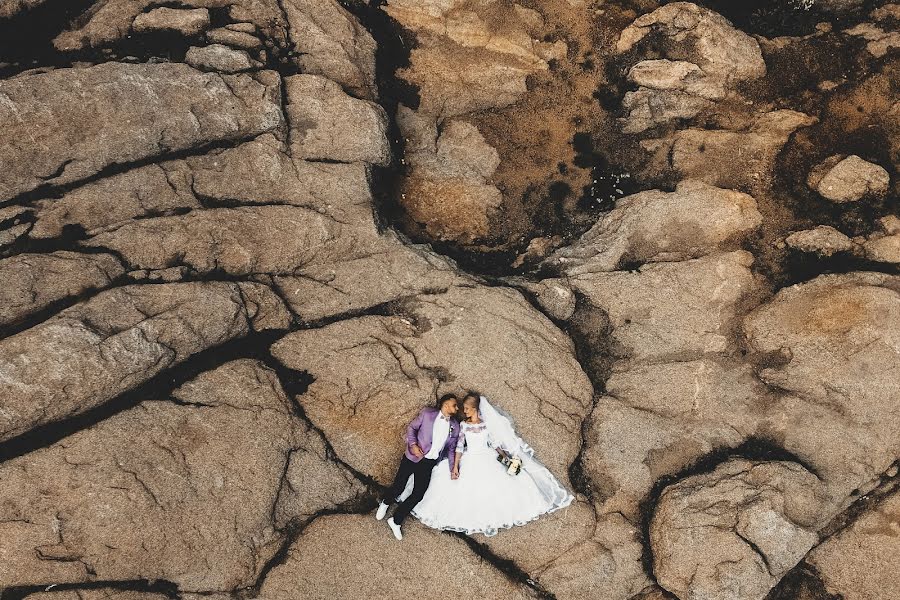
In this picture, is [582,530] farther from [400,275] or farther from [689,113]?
[689,113]

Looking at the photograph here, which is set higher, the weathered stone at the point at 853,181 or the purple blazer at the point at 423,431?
the weathered stone at the point at 853,181

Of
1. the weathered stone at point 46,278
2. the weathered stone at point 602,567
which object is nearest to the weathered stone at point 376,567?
the weathered stone at point 602,567

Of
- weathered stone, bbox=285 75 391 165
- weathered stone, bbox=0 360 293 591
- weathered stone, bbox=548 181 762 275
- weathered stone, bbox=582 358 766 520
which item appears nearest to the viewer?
weathered stone, bbox=0 360 293 591

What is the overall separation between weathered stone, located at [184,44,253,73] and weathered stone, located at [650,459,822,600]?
12.4 metres

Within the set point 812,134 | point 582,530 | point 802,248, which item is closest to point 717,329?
point 802,248

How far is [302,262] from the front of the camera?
11.8 meters

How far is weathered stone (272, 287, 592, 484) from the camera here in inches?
417

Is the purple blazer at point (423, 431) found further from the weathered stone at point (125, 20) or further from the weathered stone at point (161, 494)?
the weathered stone at point (125, 20)

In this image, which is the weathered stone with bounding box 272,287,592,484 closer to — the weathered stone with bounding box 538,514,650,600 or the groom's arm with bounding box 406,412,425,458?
the groom's arm with bounding box 406,412,425,458

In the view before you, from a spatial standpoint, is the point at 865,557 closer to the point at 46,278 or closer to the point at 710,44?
the point at 710,44

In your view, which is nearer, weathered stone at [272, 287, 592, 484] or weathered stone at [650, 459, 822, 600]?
weathered stone at [650, 459, 822, 600]

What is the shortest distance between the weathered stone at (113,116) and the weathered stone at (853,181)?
12.5 m

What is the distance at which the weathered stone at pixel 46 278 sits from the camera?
9.16 meters

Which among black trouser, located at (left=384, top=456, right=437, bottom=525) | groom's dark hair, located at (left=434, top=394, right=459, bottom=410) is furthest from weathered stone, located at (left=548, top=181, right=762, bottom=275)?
black trouser, located at (left=384, top=456, right=437, bottom=525)
